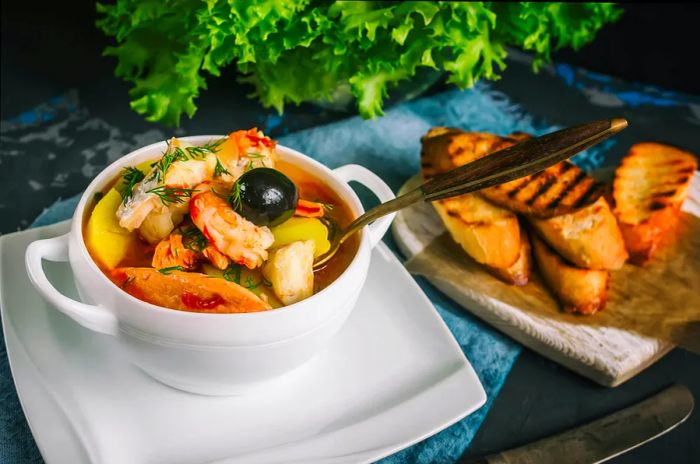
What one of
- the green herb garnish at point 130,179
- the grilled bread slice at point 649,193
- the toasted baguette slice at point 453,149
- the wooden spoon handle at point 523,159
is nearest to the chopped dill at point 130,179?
the green herb garnish at point 130,179

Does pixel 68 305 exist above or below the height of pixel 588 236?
above

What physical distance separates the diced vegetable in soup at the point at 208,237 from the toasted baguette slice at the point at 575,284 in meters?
0.88

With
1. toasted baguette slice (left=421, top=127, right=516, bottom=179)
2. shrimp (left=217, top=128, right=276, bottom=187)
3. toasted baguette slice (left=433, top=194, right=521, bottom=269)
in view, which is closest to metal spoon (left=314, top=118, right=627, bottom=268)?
shrimp (left=217, top=128, right=276, bottom=187)

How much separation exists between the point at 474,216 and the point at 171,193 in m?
1.11

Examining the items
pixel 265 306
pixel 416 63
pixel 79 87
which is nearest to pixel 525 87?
pixel 416 63

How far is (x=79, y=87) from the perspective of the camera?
3.08 metres

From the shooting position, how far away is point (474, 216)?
7.70 feet

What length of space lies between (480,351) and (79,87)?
2.03 m

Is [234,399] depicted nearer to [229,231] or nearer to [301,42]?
[229,231]

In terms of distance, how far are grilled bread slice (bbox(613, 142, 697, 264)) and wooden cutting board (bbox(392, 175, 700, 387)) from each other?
0.38m

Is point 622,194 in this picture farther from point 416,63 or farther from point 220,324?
point 220,324

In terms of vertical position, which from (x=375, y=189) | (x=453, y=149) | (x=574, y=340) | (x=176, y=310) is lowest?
(x=574, y=340)

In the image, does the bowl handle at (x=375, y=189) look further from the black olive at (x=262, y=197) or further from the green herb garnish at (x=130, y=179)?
the green herb garnish at (x=130, y=179)

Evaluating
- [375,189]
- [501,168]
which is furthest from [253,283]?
[501,168]
